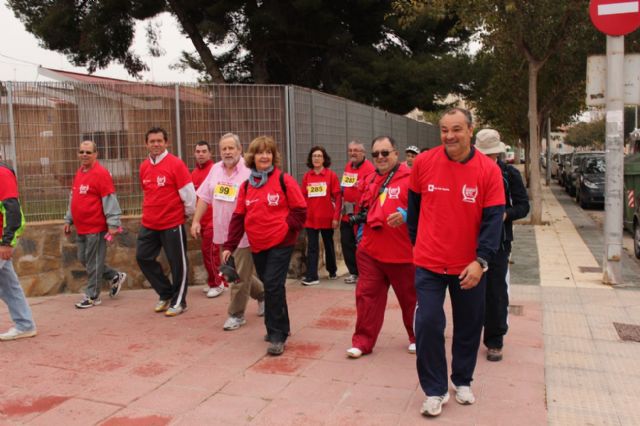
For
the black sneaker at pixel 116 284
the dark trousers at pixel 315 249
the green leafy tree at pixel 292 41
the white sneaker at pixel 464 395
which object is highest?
the green leafy tree at pixel 292 41

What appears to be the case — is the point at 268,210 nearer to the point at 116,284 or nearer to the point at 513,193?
the point at 513,193

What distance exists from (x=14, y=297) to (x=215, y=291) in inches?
94.3

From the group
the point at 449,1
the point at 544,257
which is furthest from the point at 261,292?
the point at 449,1

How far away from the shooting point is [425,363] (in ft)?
12.6

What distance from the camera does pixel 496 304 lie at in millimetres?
4891

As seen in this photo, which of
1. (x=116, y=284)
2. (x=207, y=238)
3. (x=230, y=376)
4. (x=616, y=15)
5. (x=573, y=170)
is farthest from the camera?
(x=573, y=170)

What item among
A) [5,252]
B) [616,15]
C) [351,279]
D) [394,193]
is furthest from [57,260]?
[616,15]

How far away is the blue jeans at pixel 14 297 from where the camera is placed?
17.9ft

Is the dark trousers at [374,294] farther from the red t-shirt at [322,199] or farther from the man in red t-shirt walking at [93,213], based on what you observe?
the man in red t-shirt walking at [93,213]

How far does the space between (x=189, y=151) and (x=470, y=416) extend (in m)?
5.67

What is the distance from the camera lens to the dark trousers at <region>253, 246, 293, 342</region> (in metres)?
5.12

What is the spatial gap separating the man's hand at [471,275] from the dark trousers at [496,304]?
1312 mm

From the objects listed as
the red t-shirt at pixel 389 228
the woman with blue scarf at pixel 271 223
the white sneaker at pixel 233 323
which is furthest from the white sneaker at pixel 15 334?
the red t-shirt at pixel 389 228

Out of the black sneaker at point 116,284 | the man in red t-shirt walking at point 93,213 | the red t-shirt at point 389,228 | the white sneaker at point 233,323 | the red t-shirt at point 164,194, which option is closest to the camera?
the red t-shirt at point 389,228
